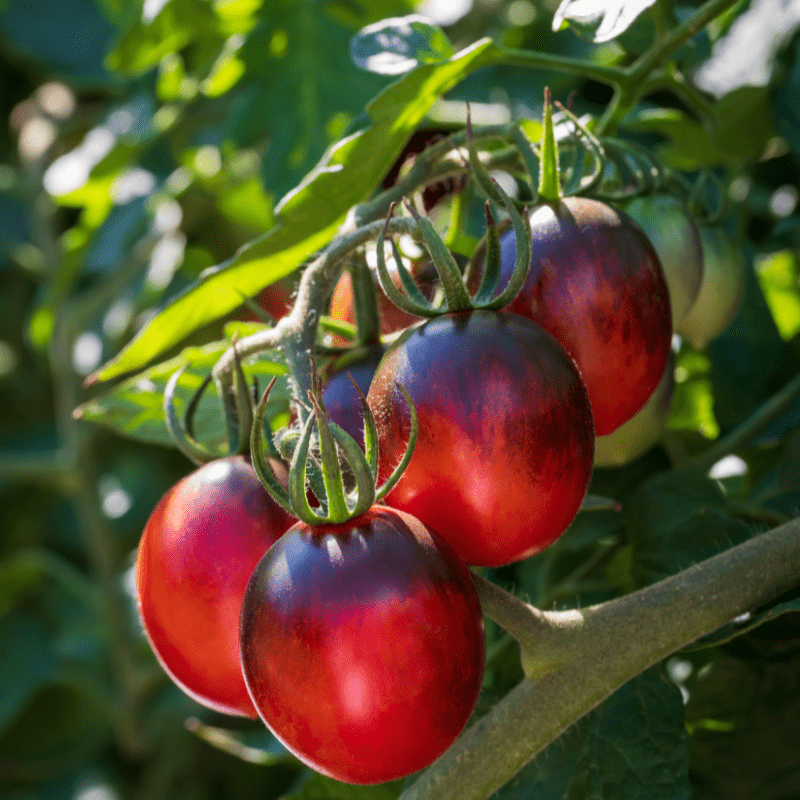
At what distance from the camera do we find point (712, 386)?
26.3 inches

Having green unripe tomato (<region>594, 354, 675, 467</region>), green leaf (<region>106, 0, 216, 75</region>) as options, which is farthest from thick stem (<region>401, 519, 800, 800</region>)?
green leaf (<region>106, 0, 216, 75</region>)

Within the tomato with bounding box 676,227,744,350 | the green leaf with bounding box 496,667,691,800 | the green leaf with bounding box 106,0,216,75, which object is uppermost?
the green leaf with bounding box 106,0,216,75

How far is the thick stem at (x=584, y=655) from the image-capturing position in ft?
1.19

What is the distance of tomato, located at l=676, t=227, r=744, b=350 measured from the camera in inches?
21.1

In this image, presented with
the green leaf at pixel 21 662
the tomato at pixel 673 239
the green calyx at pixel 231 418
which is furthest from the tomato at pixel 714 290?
the green leaf at pixel 21 662

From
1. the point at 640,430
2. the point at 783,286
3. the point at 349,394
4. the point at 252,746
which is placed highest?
the point at 349,394

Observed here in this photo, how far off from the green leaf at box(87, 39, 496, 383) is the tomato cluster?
0.09 m

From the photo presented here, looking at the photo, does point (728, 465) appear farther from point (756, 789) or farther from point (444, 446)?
point (444, 446)

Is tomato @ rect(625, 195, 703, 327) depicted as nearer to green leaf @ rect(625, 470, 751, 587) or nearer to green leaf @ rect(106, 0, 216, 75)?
green leaf @ rect(625, 470, 751, 587)

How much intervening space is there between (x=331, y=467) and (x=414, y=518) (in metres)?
0.04

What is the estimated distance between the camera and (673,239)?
481 millimetres

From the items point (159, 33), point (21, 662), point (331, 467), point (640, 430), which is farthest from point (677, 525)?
point (21, 662)

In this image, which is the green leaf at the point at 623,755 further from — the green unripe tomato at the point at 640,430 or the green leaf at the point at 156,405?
the green leaf at the point at 156,405

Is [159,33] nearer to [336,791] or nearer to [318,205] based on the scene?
[318,205]
